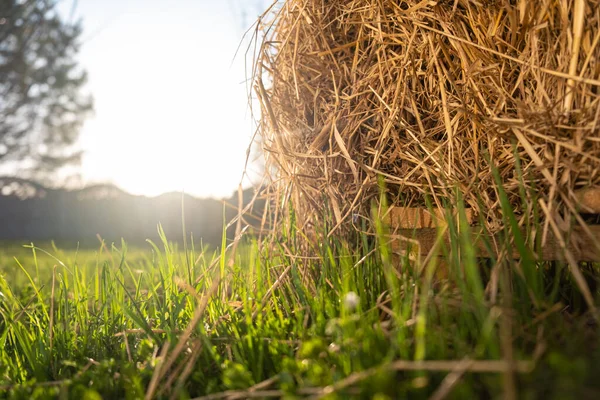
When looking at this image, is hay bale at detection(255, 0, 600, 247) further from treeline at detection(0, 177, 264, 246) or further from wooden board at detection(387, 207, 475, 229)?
treeline at detection(0, 177, 264, 246)

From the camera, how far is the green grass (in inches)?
28.5

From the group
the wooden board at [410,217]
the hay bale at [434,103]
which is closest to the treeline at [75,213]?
the hay bale at [434,103]

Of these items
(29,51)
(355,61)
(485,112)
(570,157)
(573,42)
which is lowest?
(570,157)

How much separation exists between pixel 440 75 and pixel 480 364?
3.49 ft

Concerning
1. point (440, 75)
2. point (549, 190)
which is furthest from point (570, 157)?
point (440, 75)

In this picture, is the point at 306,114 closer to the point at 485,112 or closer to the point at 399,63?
the point at 399,63

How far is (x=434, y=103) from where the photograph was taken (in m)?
1.53

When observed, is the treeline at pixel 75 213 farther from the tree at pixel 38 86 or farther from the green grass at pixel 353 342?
the green grass at pixel 353 342

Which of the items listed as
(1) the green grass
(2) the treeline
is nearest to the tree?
(2) the treeline

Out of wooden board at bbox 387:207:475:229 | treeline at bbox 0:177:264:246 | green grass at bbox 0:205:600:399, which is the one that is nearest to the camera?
green grass at bbox 0:205:600:399

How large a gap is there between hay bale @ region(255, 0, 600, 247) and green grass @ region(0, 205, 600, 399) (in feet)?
0.60

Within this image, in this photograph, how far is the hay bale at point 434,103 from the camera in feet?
3.82

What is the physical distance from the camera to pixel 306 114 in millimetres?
1881

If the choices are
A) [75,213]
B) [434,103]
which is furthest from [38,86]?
[434,103]
